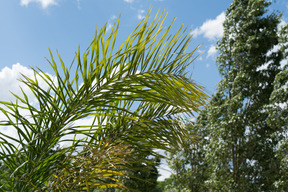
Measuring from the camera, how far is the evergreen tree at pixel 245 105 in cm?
1009

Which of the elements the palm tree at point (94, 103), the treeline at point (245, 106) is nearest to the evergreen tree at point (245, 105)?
the treeline at point (245, 106)

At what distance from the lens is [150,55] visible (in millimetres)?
2088

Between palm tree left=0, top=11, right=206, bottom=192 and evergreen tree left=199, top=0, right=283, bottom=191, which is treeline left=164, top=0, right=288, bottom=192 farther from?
palm tree left=0, top=11, right=206, bottom=192

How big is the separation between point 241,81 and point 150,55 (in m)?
9.10

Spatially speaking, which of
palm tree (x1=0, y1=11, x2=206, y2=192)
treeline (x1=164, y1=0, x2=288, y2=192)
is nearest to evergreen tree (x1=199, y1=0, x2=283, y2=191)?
treeline (x1=164, y1=0, x2=288, y2=192)

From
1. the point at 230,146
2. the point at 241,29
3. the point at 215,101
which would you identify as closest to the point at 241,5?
the point at 241,29

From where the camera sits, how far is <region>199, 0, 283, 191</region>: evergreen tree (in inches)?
397

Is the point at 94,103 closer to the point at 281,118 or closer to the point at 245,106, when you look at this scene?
the point at 281,118

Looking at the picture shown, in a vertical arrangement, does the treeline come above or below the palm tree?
above

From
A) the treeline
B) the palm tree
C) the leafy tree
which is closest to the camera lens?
the palm tree

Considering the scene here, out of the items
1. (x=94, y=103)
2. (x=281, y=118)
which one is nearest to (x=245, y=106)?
(x=281, y=118)

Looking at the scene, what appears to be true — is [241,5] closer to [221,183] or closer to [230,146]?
[230,146]

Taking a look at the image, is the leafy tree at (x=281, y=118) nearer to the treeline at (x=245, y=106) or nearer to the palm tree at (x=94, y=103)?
the treeline at (x=245, y=106)

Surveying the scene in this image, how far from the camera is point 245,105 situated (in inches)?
425
